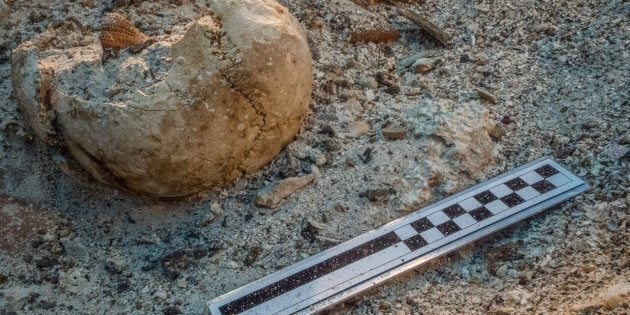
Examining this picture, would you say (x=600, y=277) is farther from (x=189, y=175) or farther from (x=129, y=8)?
(x=129, y=8)

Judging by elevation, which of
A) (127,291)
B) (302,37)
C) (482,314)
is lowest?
(127,291)

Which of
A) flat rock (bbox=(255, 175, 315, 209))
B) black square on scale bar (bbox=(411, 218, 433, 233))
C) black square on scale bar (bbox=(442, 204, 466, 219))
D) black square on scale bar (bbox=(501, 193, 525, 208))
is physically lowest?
flat rock (bbox=(255, 175, 315, 209))

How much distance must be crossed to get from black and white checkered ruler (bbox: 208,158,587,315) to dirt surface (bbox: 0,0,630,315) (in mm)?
52

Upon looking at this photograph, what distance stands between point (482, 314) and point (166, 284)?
1.05 m

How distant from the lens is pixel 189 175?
222cm

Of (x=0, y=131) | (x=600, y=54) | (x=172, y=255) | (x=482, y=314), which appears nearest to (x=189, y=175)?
(x=172, y=255)

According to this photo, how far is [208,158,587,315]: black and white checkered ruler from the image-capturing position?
2027mm

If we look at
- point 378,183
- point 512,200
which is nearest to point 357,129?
point 378,183

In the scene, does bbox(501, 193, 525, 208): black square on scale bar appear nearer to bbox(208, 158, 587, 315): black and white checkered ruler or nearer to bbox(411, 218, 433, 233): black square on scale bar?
bbox(208, 158, 587, 315): black and white checkered ruler

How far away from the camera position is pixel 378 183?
240cm

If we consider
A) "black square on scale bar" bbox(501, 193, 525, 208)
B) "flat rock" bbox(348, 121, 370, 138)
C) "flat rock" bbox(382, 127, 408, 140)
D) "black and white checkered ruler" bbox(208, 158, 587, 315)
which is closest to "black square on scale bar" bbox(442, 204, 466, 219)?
"black and white checkered ruler" bbox(208, 158, 587, 315)

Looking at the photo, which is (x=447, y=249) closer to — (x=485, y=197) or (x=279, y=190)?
(x=485, y=197)

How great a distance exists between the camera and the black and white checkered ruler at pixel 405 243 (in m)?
2.03

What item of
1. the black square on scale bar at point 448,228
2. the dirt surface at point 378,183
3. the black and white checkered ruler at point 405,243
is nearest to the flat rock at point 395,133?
the dirt surface at point 378,183
